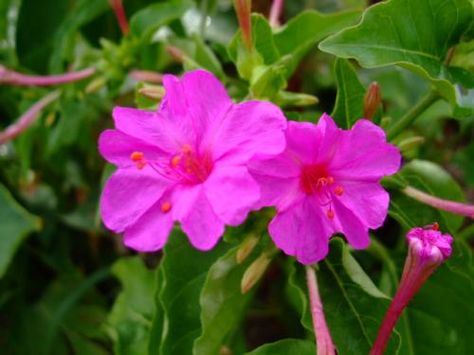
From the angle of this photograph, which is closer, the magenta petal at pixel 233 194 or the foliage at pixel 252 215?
the magenta petal at pixel 233 194

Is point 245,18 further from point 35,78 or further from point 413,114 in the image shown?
point 35,78

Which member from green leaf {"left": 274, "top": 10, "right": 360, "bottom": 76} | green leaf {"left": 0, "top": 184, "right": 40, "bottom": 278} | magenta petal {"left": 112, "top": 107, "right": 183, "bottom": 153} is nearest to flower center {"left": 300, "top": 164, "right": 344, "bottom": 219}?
magenta petal {"left": 112, "top": 107, "right": 183, "bottom": 153}

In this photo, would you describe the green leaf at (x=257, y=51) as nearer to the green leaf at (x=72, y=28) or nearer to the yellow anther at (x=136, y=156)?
the yellow anther at (x=136, y=156)

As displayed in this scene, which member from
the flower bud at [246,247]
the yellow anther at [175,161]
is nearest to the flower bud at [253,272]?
the flower bud at [246,247]

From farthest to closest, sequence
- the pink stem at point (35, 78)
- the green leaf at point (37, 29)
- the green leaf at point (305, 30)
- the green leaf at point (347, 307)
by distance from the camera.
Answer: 1. the green leaf at point (37, 29)
2. the pink stem at point (35, 78)
3. the green leaf at point (305, 30)
4. the green leaf at point (347, 307)

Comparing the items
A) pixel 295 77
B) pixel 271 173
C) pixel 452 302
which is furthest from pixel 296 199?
pixel 295 77

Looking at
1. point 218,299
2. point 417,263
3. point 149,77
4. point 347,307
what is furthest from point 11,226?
point 417,263

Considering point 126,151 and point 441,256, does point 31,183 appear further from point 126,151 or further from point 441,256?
point 441,256
